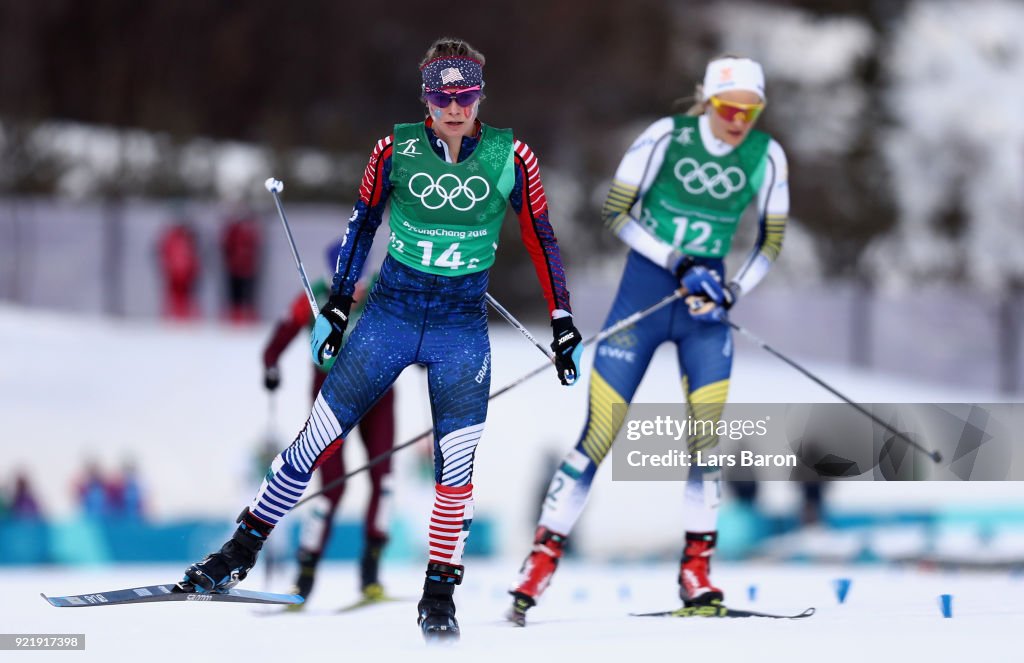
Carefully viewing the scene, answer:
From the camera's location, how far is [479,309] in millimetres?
6293

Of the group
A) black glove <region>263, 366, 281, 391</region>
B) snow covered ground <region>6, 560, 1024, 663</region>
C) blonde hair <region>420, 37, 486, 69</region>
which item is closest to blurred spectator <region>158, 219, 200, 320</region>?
snow covered ground <region>6, 560, 1024, 663</region>

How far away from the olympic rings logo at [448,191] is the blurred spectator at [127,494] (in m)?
10.9

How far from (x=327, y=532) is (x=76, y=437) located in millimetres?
10473

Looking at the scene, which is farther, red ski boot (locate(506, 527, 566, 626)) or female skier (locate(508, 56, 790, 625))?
female skier (locate(508, 56, 790, 625))

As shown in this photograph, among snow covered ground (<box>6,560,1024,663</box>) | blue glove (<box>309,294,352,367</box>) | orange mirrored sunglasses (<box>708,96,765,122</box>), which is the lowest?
snow covered ground (<box>6,560,1024,663</box>)

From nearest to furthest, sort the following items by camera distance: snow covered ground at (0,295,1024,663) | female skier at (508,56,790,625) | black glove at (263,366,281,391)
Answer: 1. snow covered ground at (0,295,1024,663)
2. female skier at (508,56,790,625)
3. black glove at (263,366,281,391)

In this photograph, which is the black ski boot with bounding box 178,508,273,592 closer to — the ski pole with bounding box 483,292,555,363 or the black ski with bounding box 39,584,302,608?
the black ski with bounding box 39,584,302,608

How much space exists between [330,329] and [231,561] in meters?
1.00

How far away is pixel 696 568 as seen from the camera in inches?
287

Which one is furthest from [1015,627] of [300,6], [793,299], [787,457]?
[300,6]

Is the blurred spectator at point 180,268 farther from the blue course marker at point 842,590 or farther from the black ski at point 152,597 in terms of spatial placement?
the black ski at point 152,597

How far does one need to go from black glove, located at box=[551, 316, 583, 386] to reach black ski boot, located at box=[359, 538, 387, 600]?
9.84 ft

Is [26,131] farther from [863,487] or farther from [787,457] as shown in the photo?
[787,457]

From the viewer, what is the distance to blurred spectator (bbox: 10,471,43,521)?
52.2ft
